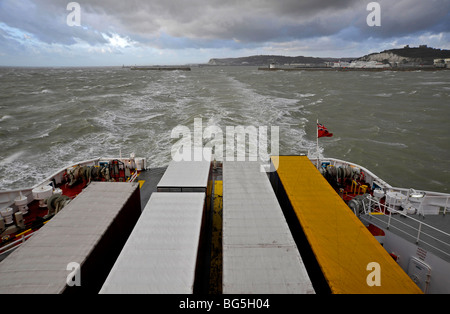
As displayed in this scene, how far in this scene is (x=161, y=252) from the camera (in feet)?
24.0

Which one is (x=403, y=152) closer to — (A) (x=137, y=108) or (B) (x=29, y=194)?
(B) (x=29, y=194)

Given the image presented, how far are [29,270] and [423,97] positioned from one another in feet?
318

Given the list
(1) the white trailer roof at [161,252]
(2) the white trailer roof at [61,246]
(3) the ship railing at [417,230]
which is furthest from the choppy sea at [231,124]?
(1) the white trailer roof at [161,252]

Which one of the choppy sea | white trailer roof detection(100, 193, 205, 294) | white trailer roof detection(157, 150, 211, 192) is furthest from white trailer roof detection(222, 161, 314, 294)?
the choppy sea

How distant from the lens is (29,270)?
21.7ft

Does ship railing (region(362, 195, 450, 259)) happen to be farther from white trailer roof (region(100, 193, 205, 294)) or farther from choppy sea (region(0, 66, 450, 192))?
choppy sea (region(0, 66, 450, 192))

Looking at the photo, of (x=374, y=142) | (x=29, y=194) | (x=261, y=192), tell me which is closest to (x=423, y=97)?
(x=374, y=142)

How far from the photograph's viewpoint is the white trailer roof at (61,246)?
6289mm

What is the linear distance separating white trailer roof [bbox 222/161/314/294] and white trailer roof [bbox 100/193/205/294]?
0.99 metres

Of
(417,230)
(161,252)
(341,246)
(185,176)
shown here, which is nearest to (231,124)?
(185,176)

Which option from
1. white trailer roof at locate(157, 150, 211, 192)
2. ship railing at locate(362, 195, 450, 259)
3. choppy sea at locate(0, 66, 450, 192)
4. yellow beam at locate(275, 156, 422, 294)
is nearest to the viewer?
yellow beam at locate(275, 156, 422, 294)

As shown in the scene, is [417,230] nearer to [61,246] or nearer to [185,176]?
[185,176]

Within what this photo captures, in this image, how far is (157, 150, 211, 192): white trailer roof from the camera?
11.6 m

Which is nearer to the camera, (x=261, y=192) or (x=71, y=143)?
(x=261, y=192)
